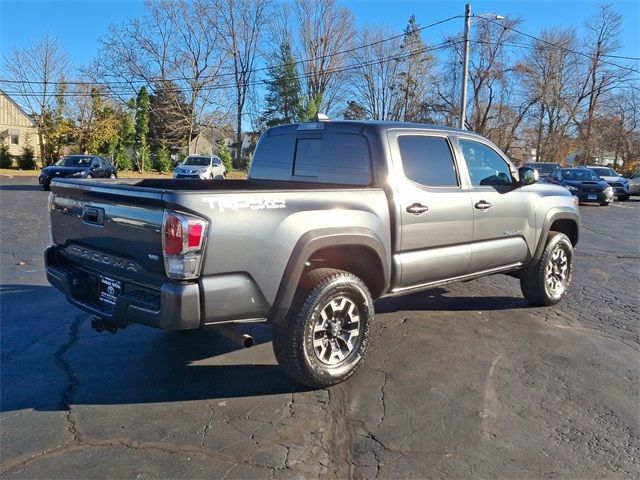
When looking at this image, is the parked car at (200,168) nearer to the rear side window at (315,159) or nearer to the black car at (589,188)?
the black car at (589,188)

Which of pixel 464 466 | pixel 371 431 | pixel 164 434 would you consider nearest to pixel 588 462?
pixel 464 466

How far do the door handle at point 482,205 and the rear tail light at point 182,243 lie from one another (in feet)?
9.50

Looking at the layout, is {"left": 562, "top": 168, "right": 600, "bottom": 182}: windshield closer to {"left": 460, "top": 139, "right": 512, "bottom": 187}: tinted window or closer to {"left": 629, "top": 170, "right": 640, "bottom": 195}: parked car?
{"left": 629, "top": 170, "right": 640, "bottom": 195}: parked car

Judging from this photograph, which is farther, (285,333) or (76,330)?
(76,330)

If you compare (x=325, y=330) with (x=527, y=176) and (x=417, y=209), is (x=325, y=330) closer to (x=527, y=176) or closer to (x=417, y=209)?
(x=417, y=209)

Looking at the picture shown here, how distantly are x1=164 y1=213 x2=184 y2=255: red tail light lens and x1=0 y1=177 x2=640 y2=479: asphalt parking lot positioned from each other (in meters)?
1.15

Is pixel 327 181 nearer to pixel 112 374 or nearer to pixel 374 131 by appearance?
pixel 374 131

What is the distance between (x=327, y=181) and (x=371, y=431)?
7.43 feet

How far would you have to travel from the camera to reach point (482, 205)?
497 centimetres

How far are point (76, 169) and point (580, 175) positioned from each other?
2223 centimetres

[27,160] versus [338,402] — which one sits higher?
[27,160]

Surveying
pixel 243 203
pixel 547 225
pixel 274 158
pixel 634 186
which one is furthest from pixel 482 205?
pixel 634 186

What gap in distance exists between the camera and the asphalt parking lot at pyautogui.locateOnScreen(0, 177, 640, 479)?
290 cm

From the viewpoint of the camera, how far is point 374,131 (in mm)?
4324
